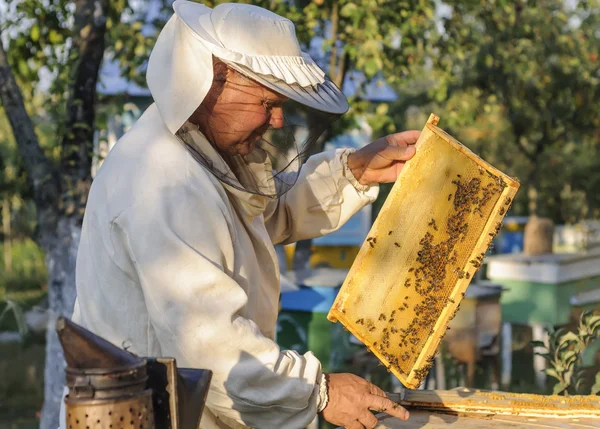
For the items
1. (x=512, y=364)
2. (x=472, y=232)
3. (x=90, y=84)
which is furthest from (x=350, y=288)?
(x=512, y=364)

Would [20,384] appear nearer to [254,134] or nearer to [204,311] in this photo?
[254,134]

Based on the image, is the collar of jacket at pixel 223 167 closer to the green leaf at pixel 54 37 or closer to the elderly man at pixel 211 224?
the elderly man at pixel 211 224

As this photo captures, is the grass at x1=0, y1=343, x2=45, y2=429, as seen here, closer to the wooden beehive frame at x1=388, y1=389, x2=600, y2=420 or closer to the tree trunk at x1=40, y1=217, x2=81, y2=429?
the tree trunk at x1=40, y1=217, x2=81, y2=429

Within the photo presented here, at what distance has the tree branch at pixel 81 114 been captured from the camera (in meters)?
4.53

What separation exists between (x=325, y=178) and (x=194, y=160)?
30.4 inches

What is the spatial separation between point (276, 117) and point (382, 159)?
Answer: 1.84 ft

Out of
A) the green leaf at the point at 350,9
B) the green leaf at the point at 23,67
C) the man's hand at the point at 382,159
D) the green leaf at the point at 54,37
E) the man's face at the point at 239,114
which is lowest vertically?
the man's face at the point at 239,114

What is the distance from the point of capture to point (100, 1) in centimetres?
467

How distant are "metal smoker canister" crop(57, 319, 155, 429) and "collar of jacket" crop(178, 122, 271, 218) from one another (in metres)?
0.76

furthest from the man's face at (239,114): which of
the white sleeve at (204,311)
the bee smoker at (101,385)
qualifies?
the bee smoker at (101,385)

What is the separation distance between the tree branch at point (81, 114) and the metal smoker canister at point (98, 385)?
10.1ft

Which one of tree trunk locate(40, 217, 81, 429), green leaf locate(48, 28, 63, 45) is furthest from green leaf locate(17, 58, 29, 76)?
tree trunk locate(40, 217, 81, 429)

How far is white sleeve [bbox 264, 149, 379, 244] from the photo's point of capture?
288cm

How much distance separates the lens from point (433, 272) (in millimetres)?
2553
